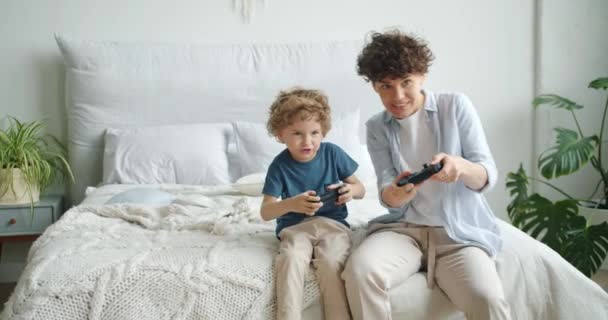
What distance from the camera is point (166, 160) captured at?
2756 millimetres

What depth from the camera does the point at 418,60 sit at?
5.09 feet

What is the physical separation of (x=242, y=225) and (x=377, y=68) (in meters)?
0.68

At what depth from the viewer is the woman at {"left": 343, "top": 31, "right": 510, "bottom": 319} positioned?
137 cm

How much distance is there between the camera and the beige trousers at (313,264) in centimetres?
137

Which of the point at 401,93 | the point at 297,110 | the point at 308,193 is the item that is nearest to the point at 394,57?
the point at 401,93

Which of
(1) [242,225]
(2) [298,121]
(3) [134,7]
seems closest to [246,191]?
(1) [242,225]

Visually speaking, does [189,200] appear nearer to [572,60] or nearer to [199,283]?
[199,283]

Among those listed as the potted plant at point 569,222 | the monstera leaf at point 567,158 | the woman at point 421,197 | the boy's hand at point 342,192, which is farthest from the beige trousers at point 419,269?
the monstera leaf at point 567,158

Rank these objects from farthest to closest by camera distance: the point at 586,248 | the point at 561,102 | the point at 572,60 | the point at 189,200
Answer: the point at 572,60 < the point at 561,102 < the point at 586,248 < the point at 189,200

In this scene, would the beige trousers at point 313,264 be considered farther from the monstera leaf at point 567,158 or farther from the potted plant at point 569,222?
the monstera leaf at point 567,158

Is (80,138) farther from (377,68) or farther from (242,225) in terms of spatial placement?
(377,68)

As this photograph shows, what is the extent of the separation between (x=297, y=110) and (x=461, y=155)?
1.58ft

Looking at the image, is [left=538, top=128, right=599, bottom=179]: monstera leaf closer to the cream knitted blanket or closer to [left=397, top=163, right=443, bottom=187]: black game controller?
[left=397, top=163, right=443, bottom=187]: black game controller

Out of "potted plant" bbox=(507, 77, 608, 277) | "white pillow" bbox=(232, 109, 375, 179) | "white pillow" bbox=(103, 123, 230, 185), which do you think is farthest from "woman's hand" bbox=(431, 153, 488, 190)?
"white pillow" bbox=(103, 123, 230, 185)
